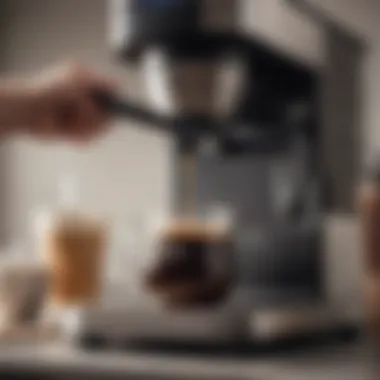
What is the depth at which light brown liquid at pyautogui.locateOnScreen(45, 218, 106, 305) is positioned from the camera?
105 centimetres

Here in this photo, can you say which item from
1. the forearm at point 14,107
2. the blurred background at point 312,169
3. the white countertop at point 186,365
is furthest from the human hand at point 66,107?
the white countertop at point 186,365

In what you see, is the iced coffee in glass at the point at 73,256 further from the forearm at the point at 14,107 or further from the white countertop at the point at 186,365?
the white countertop at the point at 186,365

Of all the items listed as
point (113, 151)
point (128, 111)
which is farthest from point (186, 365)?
point (113, 151)

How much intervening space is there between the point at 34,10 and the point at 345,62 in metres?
0.65

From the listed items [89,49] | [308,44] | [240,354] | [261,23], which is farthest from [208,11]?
[89,49]

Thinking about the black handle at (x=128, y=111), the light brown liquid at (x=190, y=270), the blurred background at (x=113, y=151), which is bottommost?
the light brown liquid at (x=190, y=270)

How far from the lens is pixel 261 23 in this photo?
3.01 feet

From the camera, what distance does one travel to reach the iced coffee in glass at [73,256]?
3.43 feet

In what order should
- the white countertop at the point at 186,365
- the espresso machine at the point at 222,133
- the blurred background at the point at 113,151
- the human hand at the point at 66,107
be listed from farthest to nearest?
the blurred background at the point at 113,151 < the human hand at the point at 66,107 < the espresso machine at the point at 222,133 < the white countertop at the point at 186,365

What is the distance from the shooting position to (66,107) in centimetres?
100

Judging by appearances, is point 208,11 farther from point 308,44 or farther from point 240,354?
point 240,354

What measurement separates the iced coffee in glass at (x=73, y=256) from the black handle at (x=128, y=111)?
15cm

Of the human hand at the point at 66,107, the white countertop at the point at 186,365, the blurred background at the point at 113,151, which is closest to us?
the white countertop at the point at 186,365

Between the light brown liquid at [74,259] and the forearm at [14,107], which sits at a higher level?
the forearm at [14,107]
